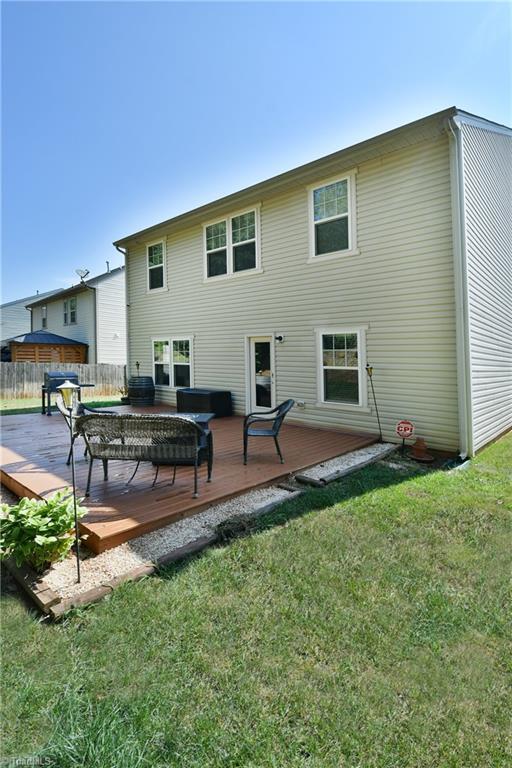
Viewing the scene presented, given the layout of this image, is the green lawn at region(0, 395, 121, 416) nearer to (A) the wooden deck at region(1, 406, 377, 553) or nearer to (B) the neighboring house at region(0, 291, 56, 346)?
(A) the wooden deck at region(1, 406, 377, 553)

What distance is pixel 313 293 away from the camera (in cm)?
812

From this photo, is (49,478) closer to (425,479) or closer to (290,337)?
(425,479)

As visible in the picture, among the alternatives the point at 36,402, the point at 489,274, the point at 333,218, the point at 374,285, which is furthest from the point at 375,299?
the point at 36,402

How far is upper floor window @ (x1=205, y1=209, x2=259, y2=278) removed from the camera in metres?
9.32

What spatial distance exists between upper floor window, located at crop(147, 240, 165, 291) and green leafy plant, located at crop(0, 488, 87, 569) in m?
9.80

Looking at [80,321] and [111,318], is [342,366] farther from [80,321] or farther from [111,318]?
[80,321]

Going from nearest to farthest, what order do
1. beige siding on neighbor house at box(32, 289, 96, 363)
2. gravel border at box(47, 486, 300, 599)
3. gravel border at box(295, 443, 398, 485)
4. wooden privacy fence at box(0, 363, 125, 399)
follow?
Result: gravel border at box(47, 486, 300, 599) → gravel border at box(295, 443, 398, 485) → wooden privacy fence at box(0, 363, 125, 399) → beige siding on neighbor house at box(32, 289, 96, 363)

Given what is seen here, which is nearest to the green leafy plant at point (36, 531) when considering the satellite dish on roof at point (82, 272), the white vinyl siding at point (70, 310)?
the satellite dish on roof at point (82, 272)

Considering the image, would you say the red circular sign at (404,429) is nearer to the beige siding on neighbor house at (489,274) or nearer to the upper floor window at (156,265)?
the beige siding on neighbor house at (489,274)

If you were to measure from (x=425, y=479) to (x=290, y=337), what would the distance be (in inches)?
174

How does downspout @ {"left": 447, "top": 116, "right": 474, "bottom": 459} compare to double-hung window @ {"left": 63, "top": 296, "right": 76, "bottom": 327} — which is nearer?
downspout @ {"left": 447, "top": 116, "right": 474, "bottom": 459}

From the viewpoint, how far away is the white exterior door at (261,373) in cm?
900

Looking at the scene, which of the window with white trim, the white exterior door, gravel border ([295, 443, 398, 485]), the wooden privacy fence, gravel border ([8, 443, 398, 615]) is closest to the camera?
gravel border ([8, 443, 398, 615])

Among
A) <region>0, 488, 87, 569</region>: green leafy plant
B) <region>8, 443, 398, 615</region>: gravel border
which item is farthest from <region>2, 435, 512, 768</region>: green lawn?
<region>0, 488, 87, 569</region>: green leafy plant
